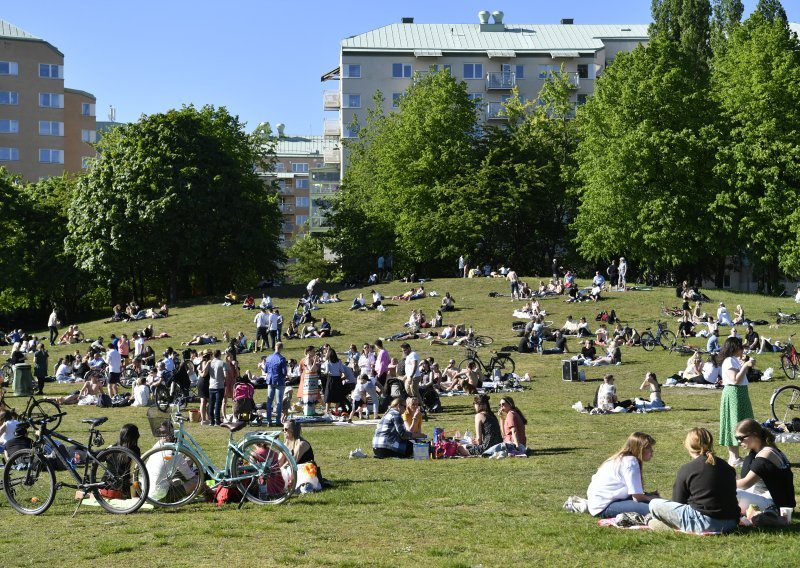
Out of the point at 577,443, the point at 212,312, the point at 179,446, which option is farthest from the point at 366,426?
the point at 212,312

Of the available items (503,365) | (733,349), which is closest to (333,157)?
(503,365)

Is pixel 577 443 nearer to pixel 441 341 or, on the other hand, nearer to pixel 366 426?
pixel 366 426

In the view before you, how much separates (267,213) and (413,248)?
10.1 meters

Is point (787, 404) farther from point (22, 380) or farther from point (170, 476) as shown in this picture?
point (22, 380)

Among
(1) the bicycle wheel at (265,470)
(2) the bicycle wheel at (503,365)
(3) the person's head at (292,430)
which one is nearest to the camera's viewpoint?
(1) the bicycle wheel at (265,470)

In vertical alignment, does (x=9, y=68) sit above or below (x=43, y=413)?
above

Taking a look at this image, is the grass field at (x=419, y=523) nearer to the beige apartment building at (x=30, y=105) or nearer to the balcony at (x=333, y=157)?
the beige apartment building at (x=30, y=105)

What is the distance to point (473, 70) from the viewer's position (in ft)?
335

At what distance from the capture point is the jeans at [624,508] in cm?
1136

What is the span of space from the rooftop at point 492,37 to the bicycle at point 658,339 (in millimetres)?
63760

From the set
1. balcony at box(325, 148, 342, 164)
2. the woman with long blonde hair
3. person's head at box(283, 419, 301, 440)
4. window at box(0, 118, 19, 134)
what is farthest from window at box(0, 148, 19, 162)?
the woman with long blonde hair

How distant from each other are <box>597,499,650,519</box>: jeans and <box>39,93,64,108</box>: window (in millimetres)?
101168

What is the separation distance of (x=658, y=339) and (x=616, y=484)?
30589 millimetres

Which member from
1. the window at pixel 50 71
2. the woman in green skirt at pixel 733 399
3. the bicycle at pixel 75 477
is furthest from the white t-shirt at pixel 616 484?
the window at pixel 50 71
